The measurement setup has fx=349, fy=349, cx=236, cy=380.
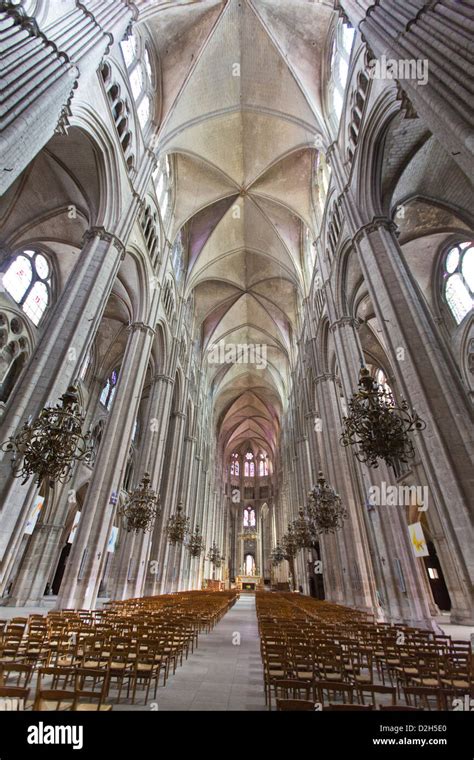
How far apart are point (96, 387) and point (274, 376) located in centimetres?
2045

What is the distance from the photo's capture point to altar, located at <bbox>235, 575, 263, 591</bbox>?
39.2 metres

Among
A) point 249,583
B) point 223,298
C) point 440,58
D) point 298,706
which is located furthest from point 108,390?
point 249,583

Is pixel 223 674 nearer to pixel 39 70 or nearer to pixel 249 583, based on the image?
pixel 39 70

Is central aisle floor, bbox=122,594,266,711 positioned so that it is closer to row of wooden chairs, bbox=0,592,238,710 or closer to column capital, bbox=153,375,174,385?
row of wooden chairs, bbox=0,592,238,710

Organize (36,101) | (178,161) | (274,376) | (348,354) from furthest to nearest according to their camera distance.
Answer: (274,376) < (178,161) < (348,354) < (36,101)

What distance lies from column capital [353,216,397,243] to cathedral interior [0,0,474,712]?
2.3 inches

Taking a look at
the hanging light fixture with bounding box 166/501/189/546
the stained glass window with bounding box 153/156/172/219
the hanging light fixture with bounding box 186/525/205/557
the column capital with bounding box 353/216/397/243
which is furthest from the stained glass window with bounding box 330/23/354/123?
the hanging light fixture with bounding box 186/525/205/557

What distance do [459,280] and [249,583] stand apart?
37913mm

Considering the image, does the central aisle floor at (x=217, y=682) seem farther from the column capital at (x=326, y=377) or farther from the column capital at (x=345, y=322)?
the column capital at (x=326, y=377)

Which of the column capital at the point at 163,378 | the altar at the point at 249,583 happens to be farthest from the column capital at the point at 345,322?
the altar at the point at 249,583

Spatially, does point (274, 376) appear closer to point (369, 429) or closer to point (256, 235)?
point (256, 235)

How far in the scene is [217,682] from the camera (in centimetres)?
495
